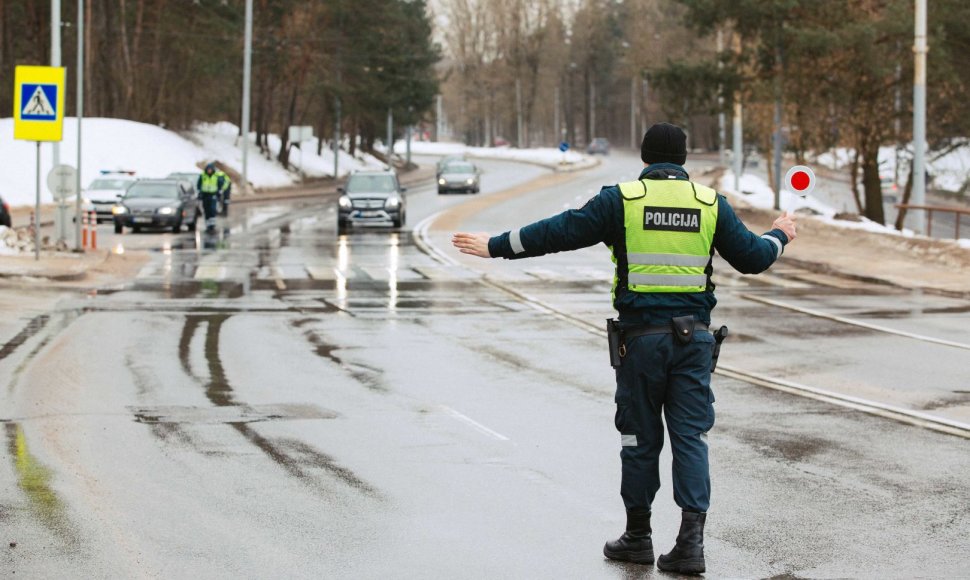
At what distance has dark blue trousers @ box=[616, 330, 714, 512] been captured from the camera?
22.4 ft

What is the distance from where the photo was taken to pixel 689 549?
6734 mm

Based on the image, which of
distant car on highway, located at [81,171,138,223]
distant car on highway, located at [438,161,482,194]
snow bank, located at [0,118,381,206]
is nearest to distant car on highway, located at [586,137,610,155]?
snow bank, located at [0,118,381,206]

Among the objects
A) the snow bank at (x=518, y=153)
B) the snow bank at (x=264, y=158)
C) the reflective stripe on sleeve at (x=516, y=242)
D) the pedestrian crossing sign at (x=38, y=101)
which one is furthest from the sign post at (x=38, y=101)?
the snow bank at (x=518, y=153)

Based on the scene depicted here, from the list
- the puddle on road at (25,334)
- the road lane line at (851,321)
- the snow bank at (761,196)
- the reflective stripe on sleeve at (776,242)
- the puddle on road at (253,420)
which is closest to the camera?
the reflective stripe on sleeve at (776,242)

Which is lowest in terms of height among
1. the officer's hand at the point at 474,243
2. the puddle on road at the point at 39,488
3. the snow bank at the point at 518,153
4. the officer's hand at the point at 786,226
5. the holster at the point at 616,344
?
the puddle on road at the point at 39,488

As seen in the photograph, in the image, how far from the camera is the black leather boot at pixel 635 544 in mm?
6957

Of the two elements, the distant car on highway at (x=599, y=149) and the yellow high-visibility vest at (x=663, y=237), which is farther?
the distant car on highway at (x=599, y=149)

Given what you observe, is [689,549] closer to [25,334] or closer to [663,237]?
[663,237]

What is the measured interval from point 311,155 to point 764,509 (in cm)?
8659

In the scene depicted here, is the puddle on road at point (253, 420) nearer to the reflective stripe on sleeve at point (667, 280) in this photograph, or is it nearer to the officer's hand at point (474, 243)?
the officer's hand at point (474, 243)

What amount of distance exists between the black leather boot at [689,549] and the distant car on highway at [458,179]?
59.6 meters

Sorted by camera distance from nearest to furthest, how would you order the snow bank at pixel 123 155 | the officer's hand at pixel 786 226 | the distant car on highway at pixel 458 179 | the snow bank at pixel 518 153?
1. the officer's hand at pixel 786 226
2. the snow bank at pixel 123 155
3. the distant car on highway at pixel 458 179
4. the snow bank at pixel 518 153

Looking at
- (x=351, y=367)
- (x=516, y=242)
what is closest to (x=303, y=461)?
(x=516, y=242)

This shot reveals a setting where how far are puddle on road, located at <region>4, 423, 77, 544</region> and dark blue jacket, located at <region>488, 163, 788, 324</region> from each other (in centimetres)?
257
